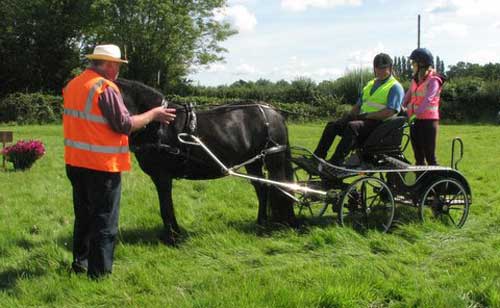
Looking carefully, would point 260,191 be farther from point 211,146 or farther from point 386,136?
point 386,136

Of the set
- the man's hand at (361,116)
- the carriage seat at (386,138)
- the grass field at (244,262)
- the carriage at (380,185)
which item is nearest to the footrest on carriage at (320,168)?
the carriage at (380,185)

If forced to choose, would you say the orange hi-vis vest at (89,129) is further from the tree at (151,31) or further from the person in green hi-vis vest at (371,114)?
the tree at (151,31)

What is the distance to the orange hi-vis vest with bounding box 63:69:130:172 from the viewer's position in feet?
14.7

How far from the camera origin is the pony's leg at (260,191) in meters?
6.79

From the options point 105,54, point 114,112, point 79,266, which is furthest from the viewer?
point 79,266

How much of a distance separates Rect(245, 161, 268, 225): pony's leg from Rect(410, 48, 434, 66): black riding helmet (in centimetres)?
247

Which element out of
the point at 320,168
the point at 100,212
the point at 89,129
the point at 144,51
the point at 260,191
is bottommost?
the point at 260,191

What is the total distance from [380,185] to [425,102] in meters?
1.23

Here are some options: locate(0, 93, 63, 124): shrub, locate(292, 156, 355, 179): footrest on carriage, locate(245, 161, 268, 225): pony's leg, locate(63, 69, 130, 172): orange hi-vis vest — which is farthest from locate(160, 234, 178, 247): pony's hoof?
locate(0, 93, 63, 124): shrub

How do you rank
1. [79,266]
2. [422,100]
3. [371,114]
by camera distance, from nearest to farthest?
1. [79,266]
2. [371,114]
3. [422,100]

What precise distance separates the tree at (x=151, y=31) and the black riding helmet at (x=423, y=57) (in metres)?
32.0

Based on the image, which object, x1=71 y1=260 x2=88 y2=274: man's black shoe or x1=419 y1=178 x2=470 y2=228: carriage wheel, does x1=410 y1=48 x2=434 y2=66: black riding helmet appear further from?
x1=71 y1=260 x2=88 y2=274: man's black shoe

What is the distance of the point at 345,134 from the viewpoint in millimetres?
6473

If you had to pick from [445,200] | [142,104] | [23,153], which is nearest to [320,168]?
[445,200]
